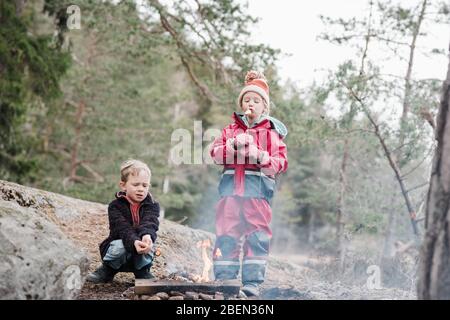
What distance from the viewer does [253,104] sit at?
4297 millimetres

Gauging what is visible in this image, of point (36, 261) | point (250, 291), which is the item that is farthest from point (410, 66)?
point (36, 261)

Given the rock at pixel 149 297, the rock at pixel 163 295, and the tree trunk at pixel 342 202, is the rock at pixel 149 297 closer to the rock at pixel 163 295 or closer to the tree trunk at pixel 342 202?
the rock at pixel 163 295

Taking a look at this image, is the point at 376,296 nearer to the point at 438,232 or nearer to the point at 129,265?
the point at 438,232

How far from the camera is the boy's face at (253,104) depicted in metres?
4.30

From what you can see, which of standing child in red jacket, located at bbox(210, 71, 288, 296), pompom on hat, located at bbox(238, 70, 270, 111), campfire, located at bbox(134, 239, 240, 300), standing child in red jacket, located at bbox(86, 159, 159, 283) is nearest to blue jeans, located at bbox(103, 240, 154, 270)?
standing child in red jacket, located at bbox(86, 159, 159, 283)

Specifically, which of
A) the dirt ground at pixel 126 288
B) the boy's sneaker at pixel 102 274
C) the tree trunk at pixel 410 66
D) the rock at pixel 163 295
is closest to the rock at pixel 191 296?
the rock at pixel 163 295

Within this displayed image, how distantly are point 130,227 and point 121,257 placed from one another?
0.26m

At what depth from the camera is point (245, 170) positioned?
163 inches

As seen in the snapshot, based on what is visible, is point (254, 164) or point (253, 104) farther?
point (253, 104)

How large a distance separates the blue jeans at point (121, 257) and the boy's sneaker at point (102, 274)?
107 millimetres

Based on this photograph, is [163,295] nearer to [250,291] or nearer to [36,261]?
[250,291]
